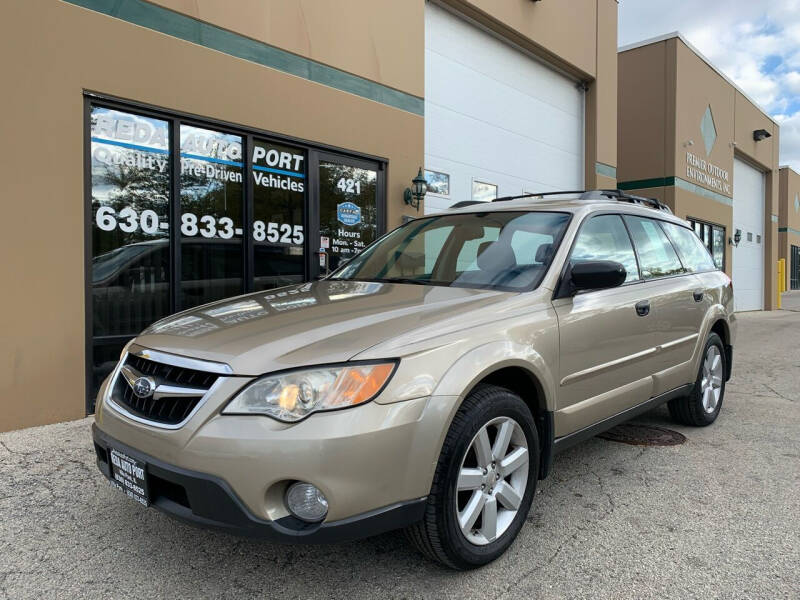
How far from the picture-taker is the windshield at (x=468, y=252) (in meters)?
3.13

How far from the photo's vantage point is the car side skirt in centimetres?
297

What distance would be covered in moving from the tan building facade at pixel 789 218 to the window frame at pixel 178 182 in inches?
1504

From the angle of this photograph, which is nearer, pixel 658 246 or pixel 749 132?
pixel 658 246

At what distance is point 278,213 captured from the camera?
21.7ft

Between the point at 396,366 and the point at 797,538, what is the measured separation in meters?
2.19

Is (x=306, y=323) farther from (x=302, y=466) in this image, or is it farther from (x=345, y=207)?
(x=345, y=207)

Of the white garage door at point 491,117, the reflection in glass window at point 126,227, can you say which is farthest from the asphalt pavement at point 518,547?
the white garage door at point 491,117

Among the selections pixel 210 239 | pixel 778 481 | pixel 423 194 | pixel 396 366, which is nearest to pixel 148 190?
pixel 210 239

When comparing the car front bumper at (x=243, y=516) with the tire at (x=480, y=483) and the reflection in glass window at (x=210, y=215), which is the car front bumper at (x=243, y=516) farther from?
the reflection in glass window at (x=210, y=215)

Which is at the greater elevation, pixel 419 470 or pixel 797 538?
pixel 419 470

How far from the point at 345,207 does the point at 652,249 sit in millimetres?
4214

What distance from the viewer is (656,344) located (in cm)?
375

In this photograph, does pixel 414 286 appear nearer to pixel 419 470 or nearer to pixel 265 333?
pixel 265 333

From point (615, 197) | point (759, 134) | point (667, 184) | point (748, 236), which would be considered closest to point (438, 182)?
point (615, 197)
